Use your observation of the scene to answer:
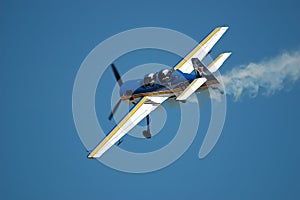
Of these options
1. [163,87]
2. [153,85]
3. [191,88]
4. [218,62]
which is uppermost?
[153,85]

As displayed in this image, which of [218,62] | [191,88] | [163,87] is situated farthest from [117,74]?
[191,88]

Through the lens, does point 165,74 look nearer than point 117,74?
Yes

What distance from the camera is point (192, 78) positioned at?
4100cm

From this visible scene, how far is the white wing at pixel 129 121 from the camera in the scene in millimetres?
38812

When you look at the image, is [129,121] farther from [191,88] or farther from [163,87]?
[191,88]

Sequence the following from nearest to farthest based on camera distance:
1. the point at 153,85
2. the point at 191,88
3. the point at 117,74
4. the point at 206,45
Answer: the point at 191,88 → the point at 153,85 → the point at 206,45 → the point at 117,74

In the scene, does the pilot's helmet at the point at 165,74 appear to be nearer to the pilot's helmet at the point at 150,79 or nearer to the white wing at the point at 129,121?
the pilot's helmet at the point at 150,79

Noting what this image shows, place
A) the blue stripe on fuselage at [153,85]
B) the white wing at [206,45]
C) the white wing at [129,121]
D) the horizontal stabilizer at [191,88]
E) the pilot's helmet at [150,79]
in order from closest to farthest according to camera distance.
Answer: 1. the horizontal stabilizer at [191,88]
2. the white wing at [129,121]
3. the blue stripe on fuselage at [153,85]
4. the pilot's helmet at [150,79]
5. the white wing at [206,45]

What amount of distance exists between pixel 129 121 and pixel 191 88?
445 cm

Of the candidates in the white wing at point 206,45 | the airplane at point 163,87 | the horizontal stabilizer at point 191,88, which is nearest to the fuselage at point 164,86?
the airplane at point 163,87

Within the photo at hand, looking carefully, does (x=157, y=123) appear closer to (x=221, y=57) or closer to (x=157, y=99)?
(x=157, y=99)

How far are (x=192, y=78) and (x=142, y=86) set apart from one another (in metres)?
3.66

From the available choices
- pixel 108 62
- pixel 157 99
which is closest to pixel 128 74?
pixel 108 62

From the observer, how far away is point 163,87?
136 ft
